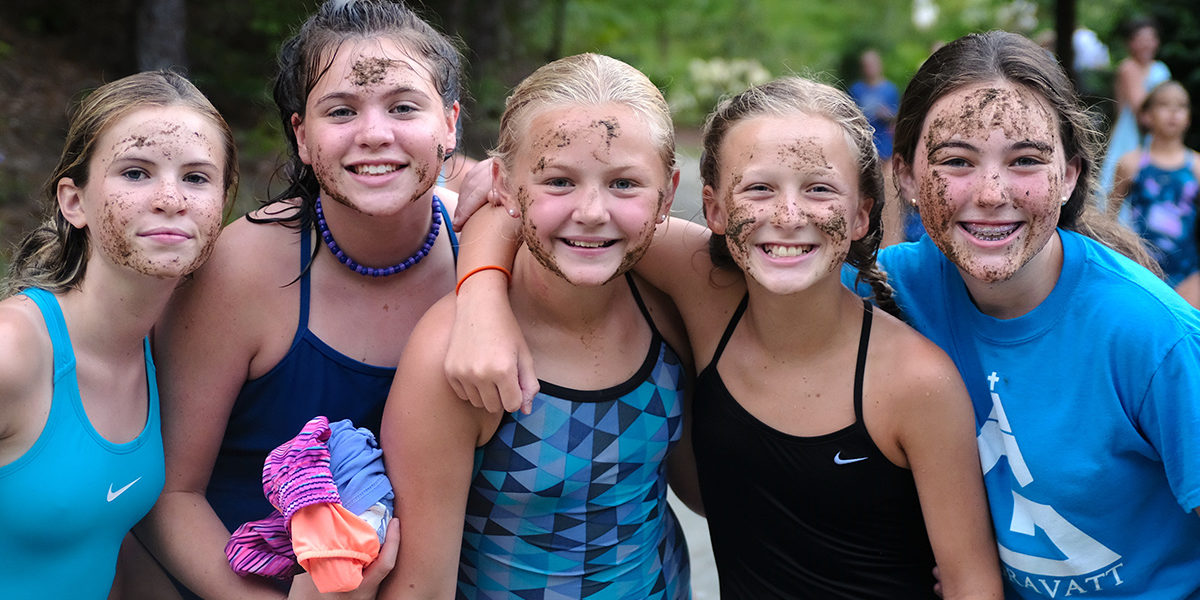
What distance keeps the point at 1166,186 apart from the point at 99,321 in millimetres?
6400

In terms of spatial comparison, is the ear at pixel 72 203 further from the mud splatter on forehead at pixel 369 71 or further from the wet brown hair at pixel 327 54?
the mud splatter on forehead at pixel 369 71

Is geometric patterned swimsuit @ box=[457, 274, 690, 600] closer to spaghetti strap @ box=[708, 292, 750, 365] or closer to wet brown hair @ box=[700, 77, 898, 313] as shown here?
spaghetti strap @ box=[708, 292, 750, 365]

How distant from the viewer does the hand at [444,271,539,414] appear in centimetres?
206

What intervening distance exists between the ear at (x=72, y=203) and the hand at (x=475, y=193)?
87 cm

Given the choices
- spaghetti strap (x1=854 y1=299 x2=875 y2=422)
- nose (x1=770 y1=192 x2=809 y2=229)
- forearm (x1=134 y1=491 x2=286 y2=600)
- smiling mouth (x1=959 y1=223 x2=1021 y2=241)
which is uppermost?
nose (x1=770 y1=192 x2=809 y2=229)

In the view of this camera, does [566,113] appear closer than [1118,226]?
Yes

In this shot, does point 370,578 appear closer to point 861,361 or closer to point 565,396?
point 565,396

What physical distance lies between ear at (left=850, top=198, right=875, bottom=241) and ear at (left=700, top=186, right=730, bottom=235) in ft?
0.95

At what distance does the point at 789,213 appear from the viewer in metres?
2.17

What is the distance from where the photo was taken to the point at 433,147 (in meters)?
2.41

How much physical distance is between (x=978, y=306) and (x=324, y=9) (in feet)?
5.72

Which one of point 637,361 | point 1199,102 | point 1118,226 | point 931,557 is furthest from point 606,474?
point 1199,102

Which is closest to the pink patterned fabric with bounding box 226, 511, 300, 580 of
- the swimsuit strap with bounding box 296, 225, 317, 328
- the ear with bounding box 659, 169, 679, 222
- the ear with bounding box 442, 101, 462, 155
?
the swimsuit strap with bounding box 296, 225, 317, 328

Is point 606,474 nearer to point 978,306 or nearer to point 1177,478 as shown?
point 978,306
